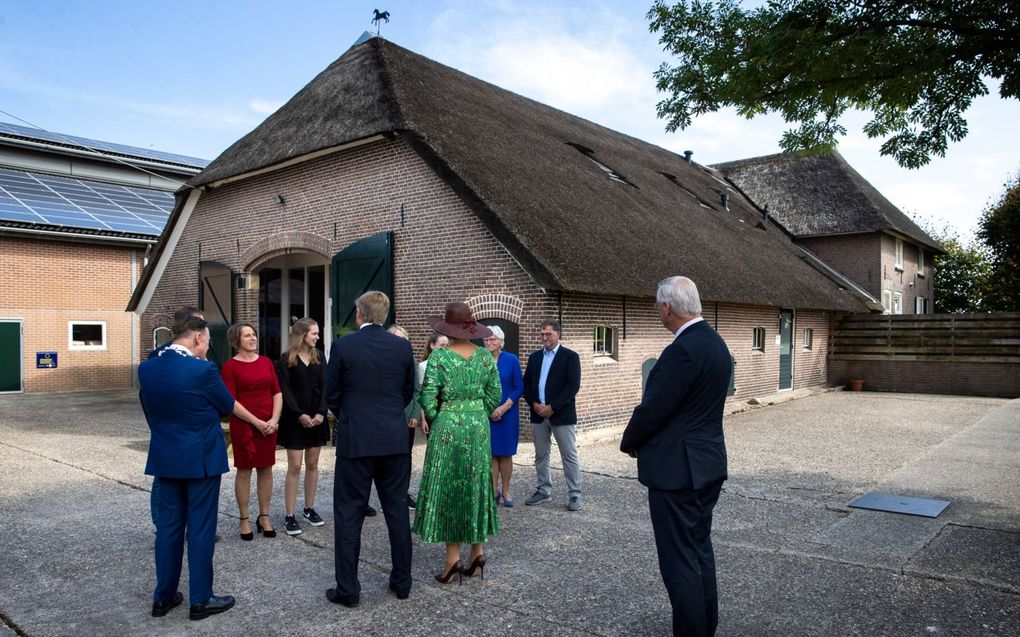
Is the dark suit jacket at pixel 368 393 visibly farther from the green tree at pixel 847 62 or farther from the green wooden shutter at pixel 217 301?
the green wooden shutter at pixel 217 301

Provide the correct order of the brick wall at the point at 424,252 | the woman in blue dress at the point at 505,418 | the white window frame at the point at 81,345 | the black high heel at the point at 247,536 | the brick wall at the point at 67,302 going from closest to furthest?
the black high heel at the point at 247,536 < the woman in blue dress at the point at 505,418 < the brick wall at the point at 424,252 < the brick wall at the point at 67,302 < the white window frame at the point at 81,345

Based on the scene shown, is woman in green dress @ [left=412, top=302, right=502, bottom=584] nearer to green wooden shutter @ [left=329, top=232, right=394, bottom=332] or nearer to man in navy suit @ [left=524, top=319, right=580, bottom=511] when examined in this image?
man in navy suit @ [left=524, top=319, right=580, bottom=511]

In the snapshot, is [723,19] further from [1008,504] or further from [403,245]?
[403,245]

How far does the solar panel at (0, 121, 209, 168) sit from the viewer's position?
2317 cm

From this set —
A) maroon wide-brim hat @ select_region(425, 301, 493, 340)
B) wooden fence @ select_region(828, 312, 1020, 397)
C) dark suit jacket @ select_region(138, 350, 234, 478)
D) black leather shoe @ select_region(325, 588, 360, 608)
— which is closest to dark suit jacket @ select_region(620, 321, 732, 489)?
maroon wide-brim hat @ select_region(425, 301, 493, 340)

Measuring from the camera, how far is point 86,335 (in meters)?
20.1

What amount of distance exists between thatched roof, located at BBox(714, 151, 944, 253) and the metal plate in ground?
17721mm

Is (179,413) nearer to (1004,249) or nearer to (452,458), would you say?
(452,458)

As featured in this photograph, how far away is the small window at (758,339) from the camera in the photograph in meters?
16.7

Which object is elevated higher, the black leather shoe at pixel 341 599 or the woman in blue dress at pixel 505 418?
the woman in blue dress at pixel 505 418

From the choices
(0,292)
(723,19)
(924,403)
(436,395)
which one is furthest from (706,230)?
(0,292)

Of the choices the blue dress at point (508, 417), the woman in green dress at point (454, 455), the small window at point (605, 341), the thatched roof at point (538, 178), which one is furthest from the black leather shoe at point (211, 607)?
the small window at point (605, 341)

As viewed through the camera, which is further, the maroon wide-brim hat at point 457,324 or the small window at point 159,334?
the small window at point 159,334

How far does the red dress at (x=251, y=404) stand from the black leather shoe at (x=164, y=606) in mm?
1363
